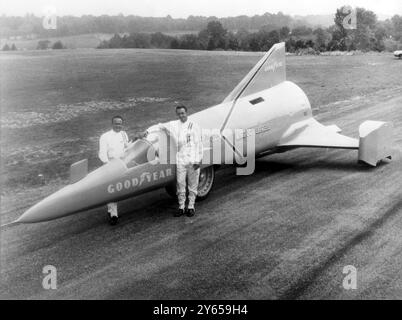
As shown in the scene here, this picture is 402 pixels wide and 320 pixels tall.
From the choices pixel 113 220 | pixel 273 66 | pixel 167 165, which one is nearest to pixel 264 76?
pixel 273 66

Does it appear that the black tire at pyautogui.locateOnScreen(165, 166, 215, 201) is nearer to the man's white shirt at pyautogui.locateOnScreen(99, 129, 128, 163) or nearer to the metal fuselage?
the metal fuselage

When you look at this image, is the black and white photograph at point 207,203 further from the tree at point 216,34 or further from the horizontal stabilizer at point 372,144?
the tree at point 216,34

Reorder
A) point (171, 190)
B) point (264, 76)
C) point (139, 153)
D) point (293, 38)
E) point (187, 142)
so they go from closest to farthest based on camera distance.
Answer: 1. point (139, 153)
2. point (187, 142)
3. point (171, 190)
4. point (264, 76)
5. point (293, 38)

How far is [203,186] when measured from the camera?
38.5 feet

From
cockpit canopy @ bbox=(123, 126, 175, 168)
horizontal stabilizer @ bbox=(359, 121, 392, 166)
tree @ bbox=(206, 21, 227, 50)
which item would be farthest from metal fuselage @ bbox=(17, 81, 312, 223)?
tree @ bbox=(206, 21, 227, 50)

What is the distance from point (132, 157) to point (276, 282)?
4176 mm

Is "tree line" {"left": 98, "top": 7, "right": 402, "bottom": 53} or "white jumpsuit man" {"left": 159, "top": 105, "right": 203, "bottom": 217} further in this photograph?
"tree line" {"left": 98, "top": 7, "right": 402, "bottom": 53}

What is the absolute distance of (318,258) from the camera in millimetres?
8344

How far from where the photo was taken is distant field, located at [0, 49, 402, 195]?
16.6 m

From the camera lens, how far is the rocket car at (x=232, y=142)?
30.8 ft

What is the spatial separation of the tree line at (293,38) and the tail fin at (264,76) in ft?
63.5

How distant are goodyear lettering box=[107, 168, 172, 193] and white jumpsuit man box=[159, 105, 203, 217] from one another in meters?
0.32

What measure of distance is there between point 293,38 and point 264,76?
137 feet

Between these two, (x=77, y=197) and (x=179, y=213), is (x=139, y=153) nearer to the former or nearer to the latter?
(x=179, y=213)
